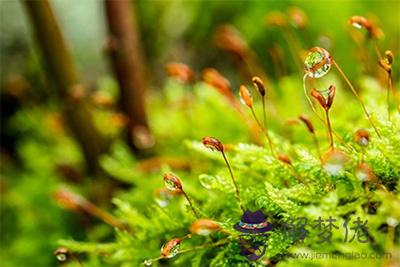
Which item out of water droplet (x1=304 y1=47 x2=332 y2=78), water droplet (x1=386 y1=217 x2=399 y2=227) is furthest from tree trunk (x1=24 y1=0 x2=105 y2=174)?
water droplet (x1=386 y1=217 x2=399 y2=227)

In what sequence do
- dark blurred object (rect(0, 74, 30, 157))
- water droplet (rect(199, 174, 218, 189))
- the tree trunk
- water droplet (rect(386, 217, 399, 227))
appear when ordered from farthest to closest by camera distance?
dark blurred object (rect(0, 74, 30, 157)) < the tree trunk < water droplet (rect(199, 174, 218, 189)) < water droplet (rect(386, 217, 399, 227))

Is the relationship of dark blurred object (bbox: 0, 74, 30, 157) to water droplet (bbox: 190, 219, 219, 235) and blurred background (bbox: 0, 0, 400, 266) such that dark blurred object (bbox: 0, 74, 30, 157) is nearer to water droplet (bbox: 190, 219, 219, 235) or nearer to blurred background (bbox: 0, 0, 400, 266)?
blurred background (bbox: 0, 0, 400, 266)

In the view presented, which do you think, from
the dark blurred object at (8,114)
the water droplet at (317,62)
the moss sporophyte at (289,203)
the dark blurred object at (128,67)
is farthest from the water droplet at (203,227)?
the dark blurred object at (8,114)

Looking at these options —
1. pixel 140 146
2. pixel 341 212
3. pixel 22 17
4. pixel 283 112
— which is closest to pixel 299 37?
pixel 283 112

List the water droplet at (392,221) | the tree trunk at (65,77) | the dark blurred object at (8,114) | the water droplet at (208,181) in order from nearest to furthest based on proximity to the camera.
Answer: the water droplet at (392,221), the water droplet at (208,181), the tree trunk at (65,77), the dark blurred object at (8,114)

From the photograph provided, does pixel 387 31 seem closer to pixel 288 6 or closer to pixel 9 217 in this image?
pixel 288 6

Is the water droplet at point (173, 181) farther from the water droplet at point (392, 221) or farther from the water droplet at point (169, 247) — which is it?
the water droplet at point (392, 221)

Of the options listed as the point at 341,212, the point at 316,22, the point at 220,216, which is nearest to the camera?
the point at 341,212
